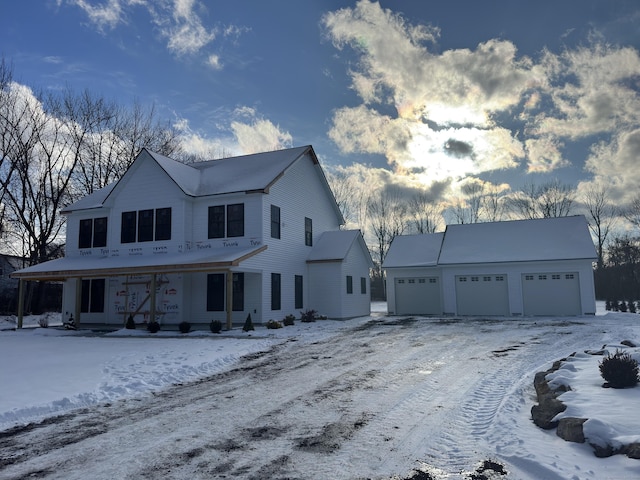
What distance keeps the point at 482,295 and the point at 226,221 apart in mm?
15371

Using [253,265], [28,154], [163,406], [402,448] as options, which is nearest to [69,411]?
[163,406]

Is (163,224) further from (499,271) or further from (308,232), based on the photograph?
(499,271)

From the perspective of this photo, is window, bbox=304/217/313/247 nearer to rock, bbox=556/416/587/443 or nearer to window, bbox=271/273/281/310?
window, bbox=271/273/281/310

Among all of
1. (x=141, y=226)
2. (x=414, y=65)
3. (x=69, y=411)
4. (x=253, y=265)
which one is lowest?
(x=69, y=411)

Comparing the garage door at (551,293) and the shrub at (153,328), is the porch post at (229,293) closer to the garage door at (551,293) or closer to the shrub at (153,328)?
the shrub at (153,328)

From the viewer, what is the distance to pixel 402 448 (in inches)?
207

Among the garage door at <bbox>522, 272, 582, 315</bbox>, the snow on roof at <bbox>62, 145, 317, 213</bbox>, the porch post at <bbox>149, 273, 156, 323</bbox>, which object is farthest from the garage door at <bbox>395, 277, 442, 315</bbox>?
the porch post at <bbox>149, 273, 156, 323</bbox>

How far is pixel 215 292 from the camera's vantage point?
21.2 m

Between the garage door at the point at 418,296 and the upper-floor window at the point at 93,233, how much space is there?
58.7 ft

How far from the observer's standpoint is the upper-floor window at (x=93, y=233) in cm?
2445

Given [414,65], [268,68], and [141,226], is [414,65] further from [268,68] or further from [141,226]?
[141,226]

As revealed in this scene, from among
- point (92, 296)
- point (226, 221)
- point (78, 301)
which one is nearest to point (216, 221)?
point (226, 221)

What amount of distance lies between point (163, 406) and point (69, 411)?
1.53 m

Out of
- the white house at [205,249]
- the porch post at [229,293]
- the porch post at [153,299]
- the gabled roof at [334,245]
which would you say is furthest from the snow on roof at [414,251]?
the porch post at [153,299]
